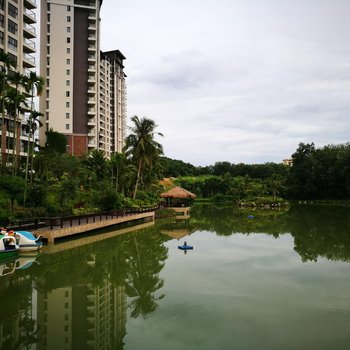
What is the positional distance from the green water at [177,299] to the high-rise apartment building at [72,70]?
42.7 metres

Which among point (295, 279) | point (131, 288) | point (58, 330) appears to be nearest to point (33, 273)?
point (131, 288)

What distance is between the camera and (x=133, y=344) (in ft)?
23.7

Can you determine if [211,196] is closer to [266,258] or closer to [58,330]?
[266,258]

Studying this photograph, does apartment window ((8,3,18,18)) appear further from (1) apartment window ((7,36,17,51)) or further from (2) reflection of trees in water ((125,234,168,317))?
(2) reflection of trees in water ((125,234,168,317))

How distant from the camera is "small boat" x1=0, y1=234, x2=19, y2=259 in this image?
14.4m

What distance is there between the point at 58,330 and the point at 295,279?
26.4 ft

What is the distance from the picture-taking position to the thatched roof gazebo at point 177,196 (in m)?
45.2

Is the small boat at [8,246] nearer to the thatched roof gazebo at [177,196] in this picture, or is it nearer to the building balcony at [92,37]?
the thatched roof gazebo at [177,196]

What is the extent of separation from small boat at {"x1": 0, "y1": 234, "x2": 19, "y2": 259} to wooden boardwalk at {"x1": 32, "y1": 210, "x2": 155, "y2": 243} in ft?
11.3

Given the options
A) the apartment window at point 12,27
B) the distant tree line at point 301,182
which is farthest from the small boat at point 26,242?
the distant tree line at point 301,182

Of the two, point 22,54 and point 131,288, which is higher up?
point 22,54

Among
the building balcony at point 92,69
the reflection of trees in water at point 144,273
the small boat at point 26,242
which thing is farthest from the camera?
the building balcony at point 92,69

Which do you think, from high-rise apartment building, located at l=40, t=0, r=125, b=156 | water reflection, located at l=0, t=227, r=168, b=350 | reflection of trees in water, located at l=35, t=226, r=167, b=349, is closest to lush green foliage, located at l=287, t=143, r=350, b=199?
high-rise apartment building, located at l=40, t=0, r=125, b=156

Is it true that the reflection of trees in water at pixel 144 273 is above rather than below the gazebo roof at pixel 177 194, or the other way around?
below
